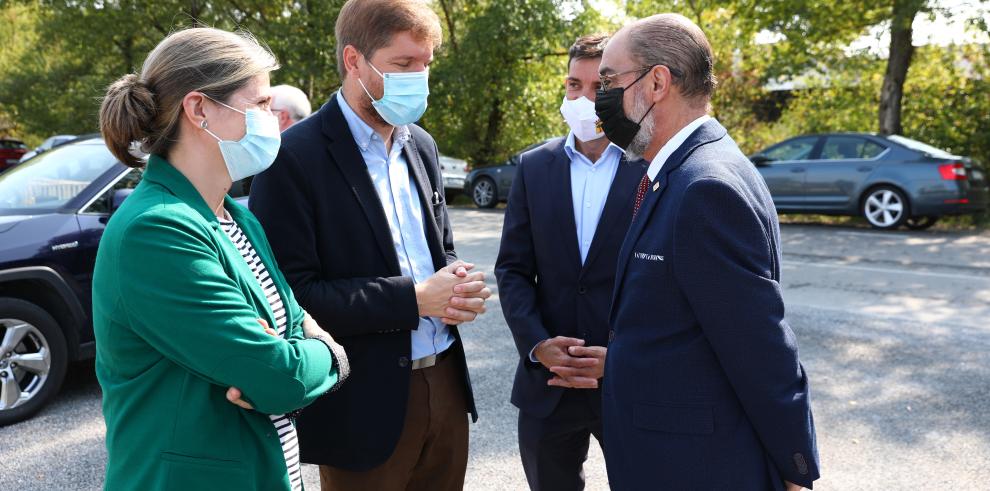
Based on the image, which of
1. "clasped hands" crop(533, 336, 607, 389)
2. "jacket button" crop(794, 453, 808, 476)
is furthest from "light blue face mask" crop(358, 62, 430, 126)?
"jacket button" crop(794, 453, 808, 476)

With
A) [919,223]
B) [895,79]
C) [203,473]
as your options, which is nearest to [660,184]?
[203,473]

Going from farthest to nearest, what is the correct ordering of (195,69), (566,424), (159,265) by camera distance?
(566,424)
(195,69)
(159,265)

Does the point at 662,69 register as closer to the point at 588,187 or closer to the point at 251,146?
the point at 588,187

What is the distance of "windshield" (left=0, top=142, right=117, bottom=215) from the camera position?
5496 mm

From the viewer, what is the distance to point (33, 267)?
199 inches

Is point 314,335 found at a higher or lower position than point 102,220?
higher

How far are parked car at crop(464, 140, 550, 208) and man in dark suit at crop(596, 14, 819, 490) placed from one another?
644 inches

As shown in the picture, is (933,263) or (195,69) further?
(933,263)

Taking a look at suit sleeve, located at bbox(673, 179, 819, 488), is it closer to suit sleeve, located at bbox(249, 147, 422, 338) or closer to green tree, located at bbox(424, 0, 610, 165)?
suit sleeve, located at bbox(249, 147, 422, 338)

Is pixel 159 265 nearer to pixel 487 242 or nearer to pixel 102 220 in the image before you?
pixel 102 220

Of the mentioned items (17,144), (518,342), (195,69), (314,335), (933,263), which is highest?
(195,69)

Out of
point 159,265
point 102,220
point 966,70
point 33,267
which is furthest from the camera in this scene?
point 966,70

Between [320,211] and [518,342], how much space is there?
100cm

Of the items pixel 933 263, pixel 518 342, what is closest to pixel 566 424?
pixel 518 342
